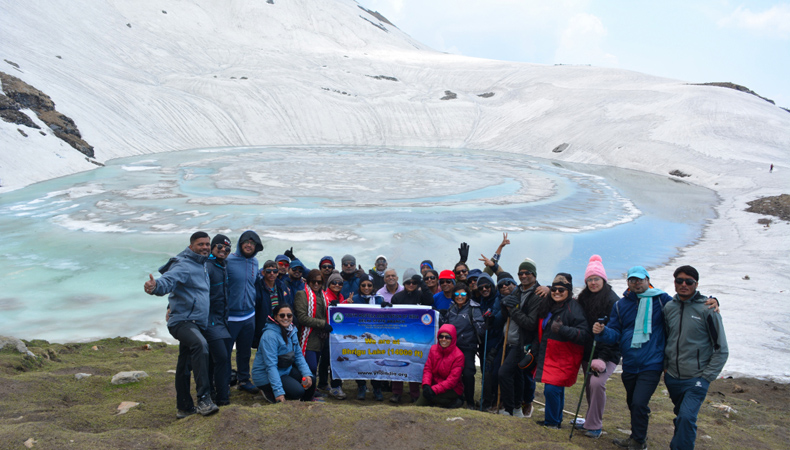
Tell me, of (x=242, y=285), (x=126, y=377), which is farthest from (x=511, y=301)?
(x=126, y=377)

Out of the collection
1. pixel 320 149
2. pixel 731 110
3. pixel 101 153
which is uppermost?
pixel 731 110

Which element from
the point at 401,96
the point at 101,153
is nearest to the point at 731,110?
the point at 401,96

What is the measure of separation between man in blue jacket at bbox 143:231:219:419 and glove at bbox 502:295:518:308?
8.99ft

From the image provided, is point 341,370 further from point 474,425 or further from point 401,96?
point 401,96

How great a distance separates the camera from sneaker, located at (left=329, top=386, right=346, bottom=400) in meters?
5.91

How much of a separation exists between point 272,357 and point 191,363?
757 mm

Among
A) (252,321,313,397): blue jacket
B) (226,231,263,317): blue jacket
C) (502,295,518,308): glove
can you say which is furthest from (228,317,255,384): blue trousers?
(502,295,518,308): glove

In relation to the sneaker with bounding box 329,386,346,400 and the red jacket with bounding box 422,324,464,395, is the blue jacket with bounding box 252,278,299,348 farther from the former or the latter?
the red jacket with bounding box 422,324,464,395

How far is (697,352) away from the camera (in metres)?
4.19

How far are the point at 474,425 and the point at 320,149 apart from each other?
125 feet

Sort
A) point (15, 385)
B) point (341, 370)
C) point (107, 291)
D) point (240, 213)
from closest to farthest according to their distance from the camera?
1. point (15, 385)
2. point (341, 370)
3. point (107, 291)
4. point (240, 213)

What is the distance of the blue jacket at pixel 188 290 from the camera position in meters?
4.50

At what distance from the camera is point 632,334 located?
446 cm

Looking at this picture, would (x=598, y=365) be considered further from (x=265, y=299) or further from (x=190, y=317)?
(x=190, y=317)
